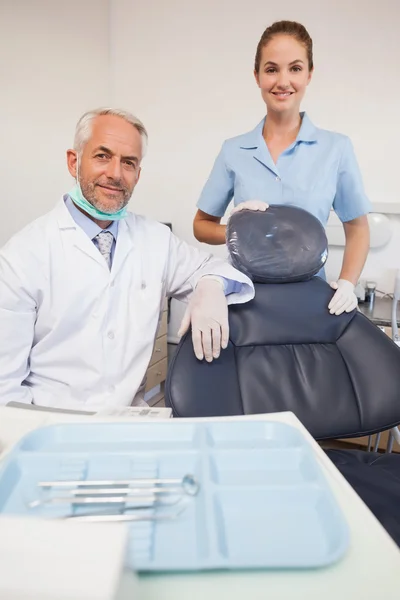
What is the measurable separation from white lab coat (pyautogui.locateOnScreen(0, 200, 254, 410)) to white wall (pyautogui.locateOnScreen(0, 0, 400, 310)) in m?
1.18

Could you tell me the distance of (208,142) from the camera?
2.71 m

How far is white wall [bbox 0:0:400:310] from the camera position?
2232mm

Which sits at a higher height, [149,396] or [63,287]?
[63,287]

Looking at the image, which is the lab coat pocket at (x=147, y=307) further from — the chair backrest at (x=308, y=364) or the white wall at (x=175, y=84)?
the white wall at (x=175, y=84)

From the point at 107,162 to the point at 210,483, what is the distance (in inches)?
37.7

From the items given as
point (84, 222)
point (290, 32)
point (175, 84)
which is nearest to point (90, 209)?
point (84, 222)

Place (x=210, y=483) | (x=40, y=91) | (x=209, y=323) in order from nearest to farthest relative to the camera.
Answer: (x=210, y=483), (x=209, y=323), (x=40, y=91)

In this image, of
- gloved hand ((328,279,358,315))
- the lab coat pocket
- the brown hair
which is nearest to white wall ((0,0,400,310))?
the brown hair

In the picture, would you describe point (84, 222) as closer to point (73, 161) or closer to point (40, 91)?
point (73, 161)

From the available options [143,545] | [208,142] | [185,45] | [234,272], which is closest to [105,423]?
[143,545]

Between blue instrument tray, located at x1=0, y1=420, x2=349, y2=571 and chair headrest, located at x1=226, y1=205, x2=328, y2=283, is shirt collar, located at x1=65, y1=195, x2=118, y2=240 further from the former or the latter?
blue instrument tray, located at x1=0, y1=420, x2=349, y2=571

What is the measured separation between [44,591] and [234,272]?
85 cm

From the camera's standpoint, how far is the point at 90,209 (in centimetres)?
125

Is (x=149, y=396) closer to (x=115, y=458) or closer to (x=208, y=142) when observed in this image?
(x=208, y=142)
